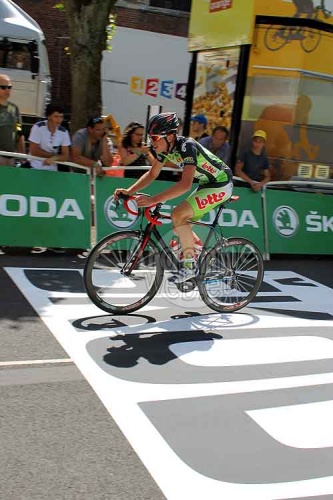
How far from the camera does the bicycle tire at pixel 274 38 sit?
10.9 m

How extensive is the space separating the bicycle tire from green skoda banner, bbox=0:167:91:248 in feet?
15.2

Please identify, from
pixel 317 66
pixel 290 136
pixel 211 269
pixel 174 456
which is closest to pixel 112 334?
pixel 211 269

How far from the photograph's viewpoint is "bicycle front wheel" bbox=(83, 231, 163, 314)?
5.74 metres

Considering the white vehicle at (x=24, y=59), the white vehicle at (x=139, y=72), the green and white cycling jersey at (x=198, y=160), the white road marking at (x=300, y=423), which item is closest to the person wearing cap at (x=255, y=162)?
the green and white cycling jersey at (x=198, y=160)

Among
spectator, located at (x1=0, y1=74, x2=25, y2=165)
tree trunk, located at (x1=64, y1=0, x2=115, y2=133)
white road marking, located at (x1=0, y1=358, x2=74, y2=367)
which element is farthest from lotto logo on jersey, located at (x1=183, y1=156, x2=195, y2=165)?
tree trunk, located at (x1=64, y1=0, x2=115, y2=133)

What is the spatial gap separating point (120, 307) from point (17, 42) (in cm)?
1189

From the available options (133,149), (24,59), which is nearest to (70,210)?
(133,149)

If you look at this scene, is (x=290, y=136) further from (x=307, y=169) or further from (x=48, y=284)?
(x=48, y=284)

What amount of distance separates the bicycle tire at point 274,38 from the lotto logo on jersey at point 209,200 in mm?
5839

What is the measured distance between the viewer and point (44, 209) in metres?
8.09

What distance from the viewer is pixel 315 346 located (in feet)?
18.7

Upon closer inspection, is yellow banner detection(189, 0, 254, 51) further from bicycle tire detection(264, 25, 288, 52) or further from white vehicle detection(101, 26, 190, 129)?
white vehicle detection(101, 26, 190, 129)

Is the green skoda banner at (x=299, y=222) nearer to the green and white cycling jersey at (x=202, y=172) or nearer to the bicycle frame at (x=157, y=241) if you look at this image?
the green and white cycling jersey at (x=202, y=172)

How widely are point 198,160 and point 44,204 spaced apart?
2.89 meters
